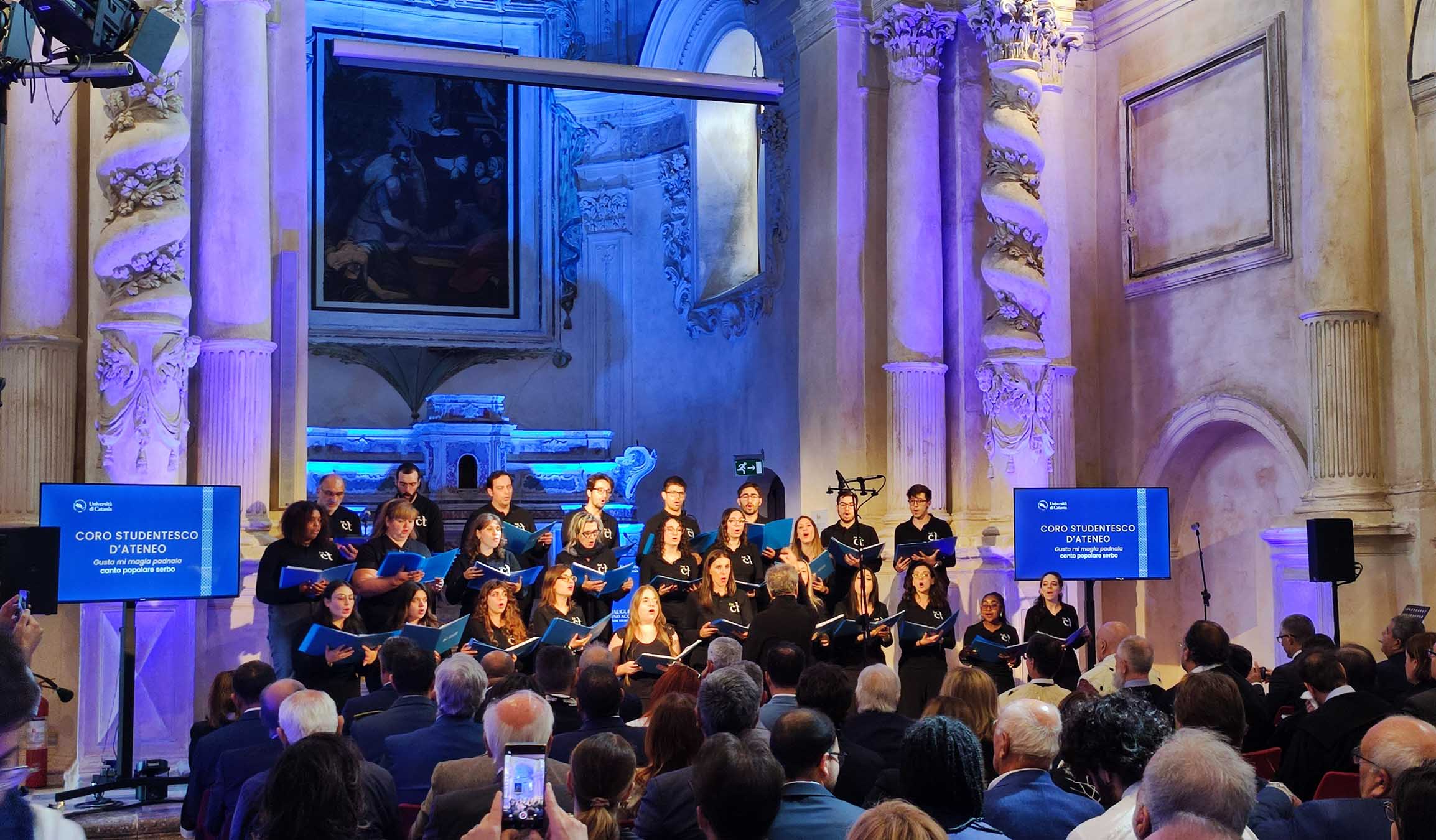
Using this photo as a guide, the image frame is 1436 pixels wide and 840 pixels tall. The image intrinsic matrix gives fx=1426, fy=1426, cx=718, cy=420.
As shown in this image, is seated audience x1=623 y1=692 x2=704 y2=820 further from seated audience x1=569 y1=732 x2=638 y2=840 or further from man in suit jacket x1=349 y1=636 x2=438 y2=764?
man in suit jacket x1=349 y1=636 x2=438 y2=764

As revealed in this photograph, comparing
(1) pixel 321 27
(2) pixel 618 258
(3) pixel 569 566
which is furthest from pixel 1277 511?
(1) pixel 321 27

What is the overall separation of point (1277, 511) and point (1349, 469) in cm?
134

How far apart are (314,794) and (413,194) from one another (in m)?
16.5

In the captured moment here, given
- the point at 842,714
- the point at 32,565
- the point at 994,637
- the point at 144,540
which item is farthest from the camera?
the point at 994,637

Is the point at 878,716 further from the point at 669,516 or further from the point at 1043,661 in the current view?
the point at 669,516

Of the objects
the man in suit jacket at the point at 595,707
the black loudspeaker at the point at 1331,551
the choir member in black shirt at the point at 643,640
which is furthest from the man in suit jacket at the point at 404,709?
the black loudspeaker at the point at 1331,551

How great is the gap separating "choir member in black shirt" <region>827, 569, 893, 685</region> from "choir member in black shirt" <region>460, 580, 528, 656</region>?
2.46 m

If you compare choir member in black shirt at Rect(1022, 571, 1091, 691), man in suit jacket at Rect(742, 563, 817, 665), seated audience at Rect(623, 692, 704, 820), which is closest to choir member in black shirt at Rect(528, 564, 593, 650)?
man in suit jacket at Rect(742, 563, 817, 665)

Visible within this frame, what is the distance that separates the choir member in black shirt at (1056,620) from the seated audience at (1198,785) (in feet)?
21.9

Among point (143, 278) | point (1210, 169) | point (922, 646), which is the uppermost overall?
point (1210, 169)

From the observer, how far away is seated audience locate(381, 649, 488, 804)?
5.13 m

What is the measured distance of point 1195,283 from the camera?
40.0ft

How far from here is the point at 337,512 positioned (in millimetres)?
9086

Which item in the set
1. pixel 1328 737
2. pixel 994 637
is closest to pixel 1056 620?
pixel 994 637
